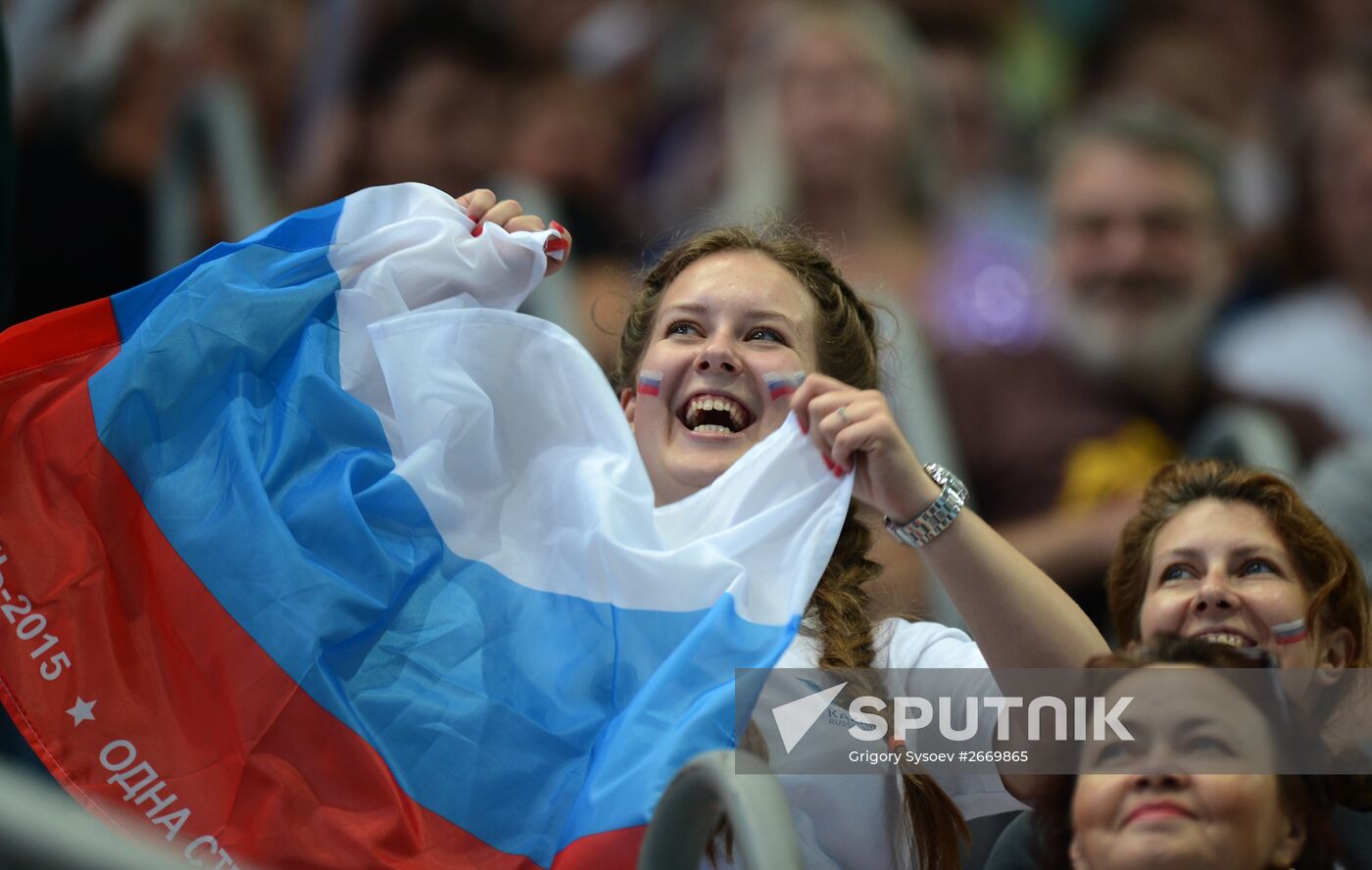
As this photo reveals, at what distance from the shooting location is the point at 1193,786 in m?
2.09

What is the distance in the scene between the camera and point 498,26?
6336mm

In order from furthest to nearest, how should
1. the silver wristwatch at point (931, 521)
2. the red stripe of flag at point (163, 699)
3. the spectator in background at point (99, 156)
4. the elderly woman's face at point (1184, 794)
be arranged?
the spectator in background at point (99, 156)
the silver wristwatch at point (931, 521)
the red stripe of flag at point (163, 699)
the elderly woman's face at point (1184, 794)

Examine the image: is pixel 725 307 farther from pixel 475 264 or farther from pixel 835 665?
pixel 835 665

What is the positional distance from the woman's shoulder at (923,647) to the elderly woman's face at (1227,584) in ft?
0.85

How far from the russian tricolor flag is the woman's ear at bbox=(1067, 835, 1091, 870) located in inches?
16.3

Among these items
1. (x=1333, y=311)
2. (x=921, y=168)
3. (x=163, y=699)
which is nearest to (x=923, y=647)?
(x=163, y=699)

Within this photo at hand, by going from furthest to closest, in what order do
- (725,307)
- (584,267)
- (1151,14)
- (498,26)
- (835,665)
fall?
(1151,14) < (498,26) < (584,267) < (725,307) < (835,665)

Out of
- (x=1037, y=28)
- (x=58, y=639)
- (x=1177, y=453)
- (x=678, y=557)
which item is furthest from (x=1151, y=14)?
(x=58, y=639)

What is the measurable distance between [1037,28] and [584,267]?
2.81 metres

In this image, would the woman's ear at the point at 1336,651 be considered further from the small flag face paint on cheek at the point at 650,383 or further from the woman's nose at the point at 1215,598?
the small flag face paint on cheek at the point at 650,383

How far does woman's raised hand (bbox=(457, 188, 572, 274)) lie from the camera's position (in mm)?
2828

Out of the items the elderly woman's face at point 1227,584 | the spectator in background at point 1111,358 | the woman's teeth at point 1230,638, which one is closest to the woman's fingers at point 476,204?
the elderly woman's face at point 1227,584

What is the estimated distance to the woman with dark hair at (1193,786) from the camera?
208cm

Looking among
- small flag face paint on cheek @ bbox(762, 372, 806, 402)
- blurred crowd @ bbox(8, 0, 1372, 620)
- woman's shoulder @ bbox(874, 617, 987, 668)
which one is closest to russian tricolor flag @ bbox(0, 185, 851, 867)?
small flag face paint on cheek @ bbox(762, 372, 806, 402)
